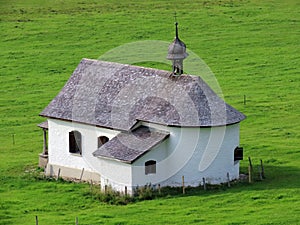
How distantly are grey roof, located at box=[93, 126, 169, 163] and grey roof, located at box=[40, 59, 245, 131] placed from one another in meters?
0.60

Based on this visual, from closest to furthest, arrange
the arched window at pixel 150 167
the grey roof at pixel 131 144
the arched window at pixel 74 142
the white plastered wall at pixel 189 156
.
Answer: the grey roof at pixel 131 144 < the arched window at pixel 150 167 < the white plastered wall at pixel 189 156 < the arched window at pixel 74 142

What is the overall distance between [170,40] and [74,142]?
121 feet

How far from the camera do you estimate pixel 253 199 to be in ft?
172

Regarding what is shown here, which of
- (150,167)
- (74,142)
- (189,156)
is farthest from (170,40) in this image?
(150,167)

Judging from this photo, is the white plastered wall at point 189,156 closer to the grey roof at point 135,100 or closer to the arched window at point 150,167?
the arched window at point 150,167

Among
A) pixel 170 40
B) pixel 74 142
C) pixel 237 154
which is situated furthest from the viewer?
pixel 170 40

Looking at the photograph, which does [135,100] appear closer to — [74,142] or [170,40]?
[74,142]

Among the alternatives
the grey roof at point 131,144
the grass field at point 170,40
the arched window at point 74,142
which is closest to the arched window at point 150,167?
the grey roof at point 131,144

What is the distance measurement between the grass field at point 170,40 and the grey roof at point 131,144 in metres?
2.54

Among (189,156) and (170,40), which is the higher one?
(170,40)

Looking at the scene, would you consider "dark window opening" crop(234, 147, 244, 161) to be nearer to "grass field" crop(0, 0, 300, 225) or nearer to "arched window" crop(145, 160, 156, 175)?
"grass field" crop(0, 0, 300, 225)

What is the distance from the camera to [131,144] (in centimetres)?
5553

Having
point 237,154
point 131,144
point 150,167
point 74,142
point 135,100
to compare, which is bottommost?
point 150,167

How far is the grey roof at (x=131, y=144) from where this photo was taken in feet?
179
